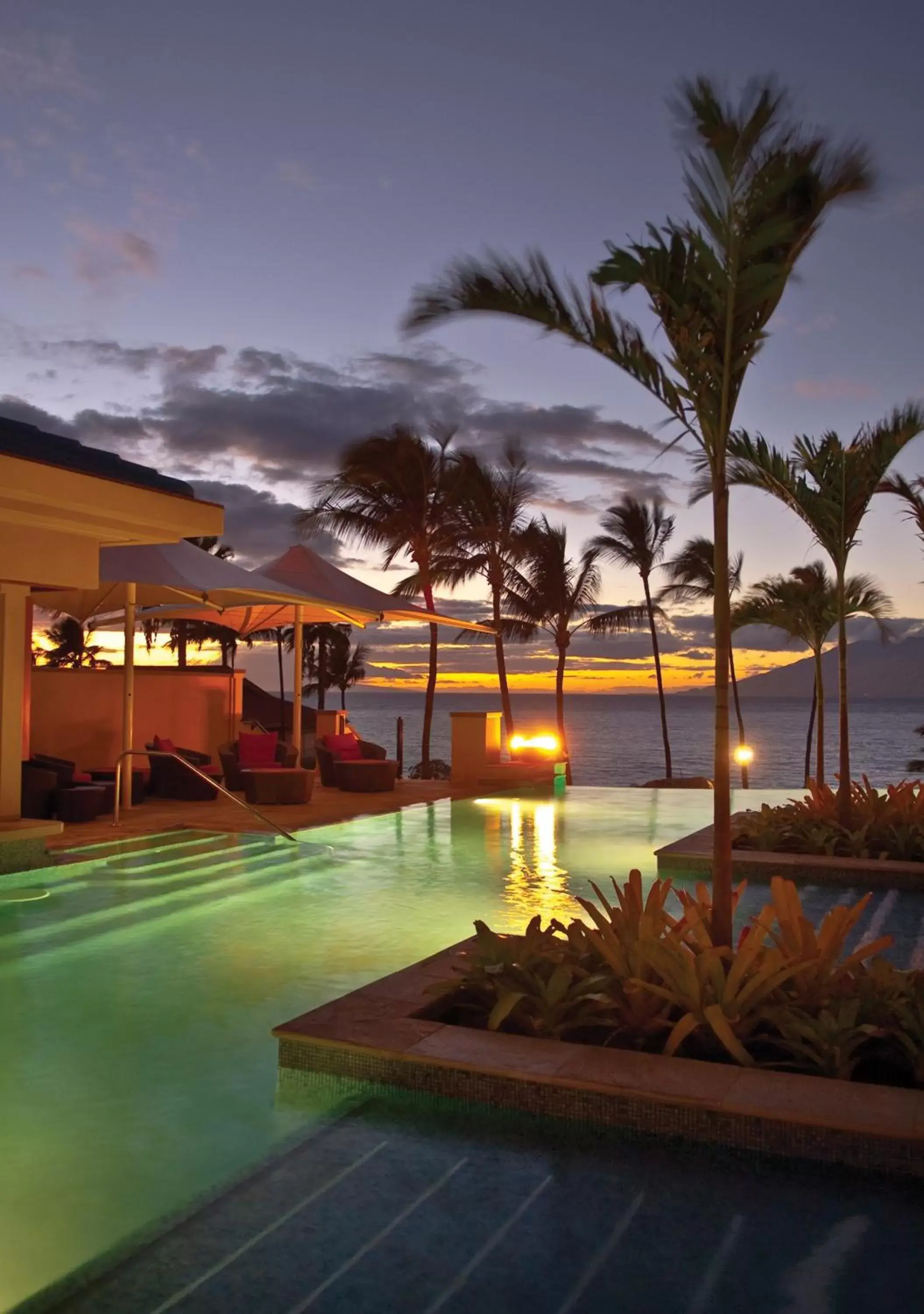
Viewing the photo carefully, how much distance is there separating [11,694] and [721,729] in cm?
635

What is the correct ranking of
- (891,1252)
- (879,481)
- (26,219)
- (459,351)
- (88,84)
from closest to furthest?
(891,1252) < (879,481) < (459,351) < (88,84) < (26,219)

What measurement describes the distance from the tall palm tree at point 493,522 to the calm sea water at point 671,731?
313 inches

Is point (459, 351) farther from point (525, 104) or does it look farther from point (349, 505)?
point (349, 505)

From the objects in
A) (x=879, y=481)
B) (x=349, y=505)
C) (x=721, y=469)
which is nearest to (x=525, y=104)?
(x=879, y=481)

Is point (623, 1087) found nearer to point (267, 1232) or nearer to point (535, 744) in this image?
point (267, 1232)

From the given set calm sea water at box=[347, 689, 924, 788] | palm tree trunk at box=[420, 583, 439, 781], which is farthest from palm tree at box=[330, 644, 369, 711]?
palm tree trunk at box=[420, 583, 439, 781]

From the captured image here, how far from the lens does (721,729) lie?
14.1 ft

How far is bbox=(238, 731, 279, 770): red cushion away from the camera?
12812mm

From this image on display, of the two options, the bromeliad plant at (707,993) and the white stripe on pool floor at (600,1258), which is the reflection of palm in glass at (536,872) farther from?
the white stripe on pool floor at (600,1258)

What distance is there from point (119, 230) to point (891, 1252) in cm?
1201

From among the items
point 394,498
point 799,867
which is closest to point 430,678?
point 394,498

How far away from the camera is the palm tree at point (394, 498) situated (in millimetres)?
21000

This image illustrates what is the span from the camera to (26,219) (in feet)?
37.5

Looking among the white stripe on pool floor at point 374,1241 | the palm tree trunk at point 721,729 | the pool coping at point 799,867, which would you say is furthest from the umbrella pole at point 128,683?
the white stripe on pool floor at point 374,1241
